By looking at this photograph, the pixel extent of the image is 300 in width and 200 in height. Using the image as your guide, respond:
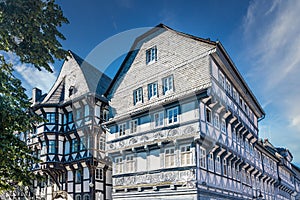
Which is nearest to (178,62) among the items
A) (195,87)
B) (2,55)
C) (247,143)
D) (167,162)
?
(195,87)

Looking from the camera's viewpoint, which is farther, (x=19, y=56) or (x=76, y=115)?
(x=76, y=115)

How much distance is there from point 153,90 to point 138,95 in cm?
139

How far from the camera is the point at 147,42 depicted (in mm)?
21859

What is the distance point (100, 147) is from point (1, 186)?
17046 mm

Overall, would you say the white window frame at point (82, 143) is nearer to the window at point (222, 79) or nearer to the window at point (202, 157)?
the window at point (202, 157)

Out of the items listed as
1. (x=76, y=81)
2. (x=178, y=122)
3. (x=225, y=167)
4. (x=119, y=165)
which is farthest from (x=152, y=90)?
(x=76, y=81)

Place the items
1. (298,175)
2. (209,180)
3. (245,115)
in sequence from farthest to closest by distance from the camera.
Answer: (298,175)
(245,115)
(209,180)

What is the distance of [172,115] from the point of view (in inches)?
736

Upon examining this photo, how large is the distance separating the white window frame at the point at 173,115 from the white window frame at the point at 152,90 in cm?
193

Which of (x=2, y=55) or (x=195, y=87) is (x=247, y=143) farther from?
(x=2, y=55)

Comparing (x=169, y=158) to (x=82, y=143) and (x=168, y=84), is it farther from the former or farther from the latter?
(x=82, y=143)

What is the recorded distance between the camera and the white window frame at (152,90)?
20.5 metres

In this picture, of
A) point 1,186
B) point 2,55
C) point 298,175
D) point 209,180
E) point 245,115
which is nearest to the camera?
point 1,186

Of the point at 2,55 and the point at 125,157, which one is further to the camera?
the point at 125,157
